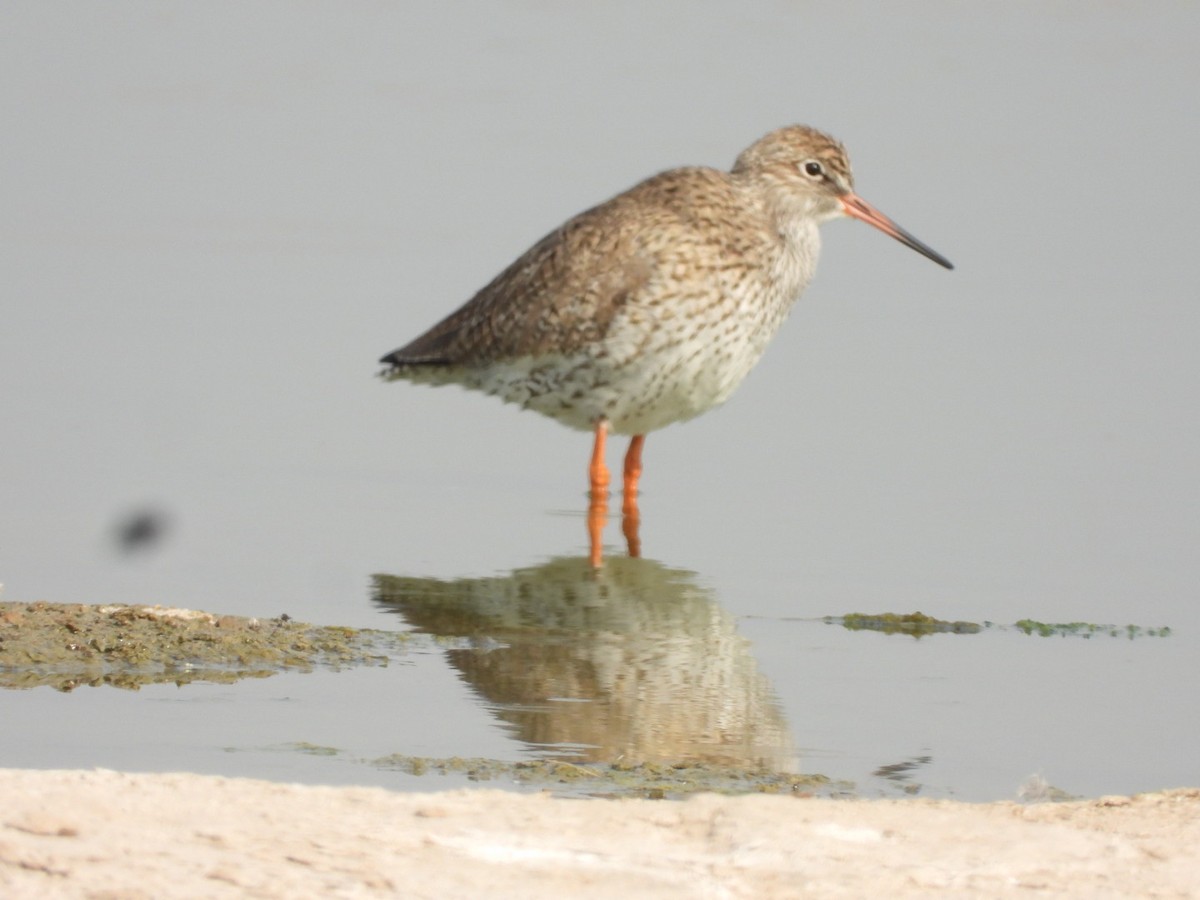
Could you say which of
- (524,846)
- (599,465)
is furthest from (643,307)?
(524,846)

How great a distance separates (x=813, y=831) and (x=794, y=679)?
199cm

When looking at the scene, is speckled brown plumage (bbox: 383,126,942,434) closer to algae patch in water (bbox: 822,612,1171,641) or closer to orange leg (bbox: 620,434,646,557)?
orange leg (bbox: 620,434,646,557)

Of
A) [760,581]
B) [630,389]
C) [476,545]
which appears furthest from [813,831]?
[630,389]

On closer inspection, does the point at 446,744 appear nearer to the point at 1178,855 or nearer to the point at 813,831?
the point at 813,831

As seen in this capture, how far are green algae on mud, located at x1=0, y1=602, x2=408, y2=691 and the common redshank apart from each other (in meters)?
2.63

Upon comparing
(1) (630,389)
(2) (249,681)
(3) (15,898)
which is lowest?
(3) (15,898)

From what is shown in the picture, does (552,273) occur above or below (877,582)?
above

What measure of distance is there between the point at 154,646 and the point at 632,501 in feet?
12.6

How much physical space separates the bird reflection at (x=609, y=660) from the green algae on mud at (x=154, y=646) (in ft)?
1.32

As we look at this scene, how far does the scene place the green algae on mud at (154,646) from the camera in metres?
5.58

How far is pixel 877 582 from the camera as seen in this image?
7789 millimetres

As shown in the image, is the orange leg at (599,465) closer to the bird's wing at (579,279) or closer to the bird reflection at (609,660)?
the bird's wing at (579,279)

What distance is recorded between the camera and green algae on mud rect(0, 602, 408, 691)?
5578mm

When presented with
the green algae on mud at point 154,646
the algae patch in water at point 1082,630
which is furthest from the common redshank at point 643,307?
the green algae on mud at point 154,646
